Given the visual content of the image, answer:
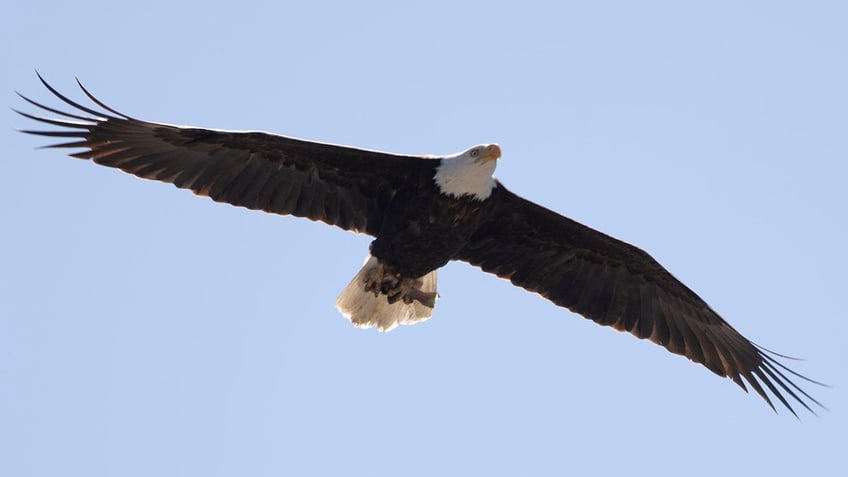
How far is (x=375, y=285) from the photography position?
492 inches

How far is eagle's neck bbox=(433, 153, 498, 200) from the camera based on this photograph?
452 inches

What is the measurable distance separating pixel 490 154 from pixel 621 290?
1.92m

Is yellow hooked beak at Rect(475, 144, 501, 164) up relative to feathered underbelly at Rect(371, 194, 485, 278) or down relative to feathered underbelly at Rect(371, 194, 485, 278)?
up

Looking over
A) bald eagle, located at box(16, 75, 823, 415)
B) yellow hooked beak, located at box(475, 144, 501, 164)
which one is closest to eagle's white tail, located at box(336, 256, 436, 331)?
bald eagle, located at box(16, 75, 823, 415)

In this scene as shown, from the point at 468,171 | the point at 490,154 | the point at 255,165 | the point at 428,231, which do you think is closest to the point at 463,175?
the point at 468,171

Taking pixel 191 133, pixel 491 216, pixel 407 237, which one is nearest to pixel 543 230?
pixel 491 216

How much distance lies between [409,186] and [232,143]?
1.38 metres

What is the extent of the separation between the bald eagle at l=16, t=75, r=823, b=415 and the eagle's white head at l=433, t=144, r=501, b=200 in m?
0.01

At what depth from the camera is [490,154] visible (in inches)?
455

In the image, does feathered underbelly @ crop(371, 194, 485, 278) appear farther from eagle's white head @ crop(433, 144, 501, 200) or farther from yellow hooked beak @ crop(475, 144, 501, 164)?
yellow hooked beak @ crop(475, 144, 501, 164)

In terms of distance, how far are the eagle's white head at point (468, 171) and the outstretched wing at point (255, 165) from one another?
266 millimetres

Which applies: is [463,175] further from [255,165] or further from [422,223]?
[255,165]

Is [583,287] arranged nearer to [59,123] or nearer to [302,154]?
[302,154]

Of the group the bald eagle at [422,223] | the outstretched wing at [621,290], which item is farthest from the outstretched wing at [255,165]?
the outstretched wing at [621,290]
